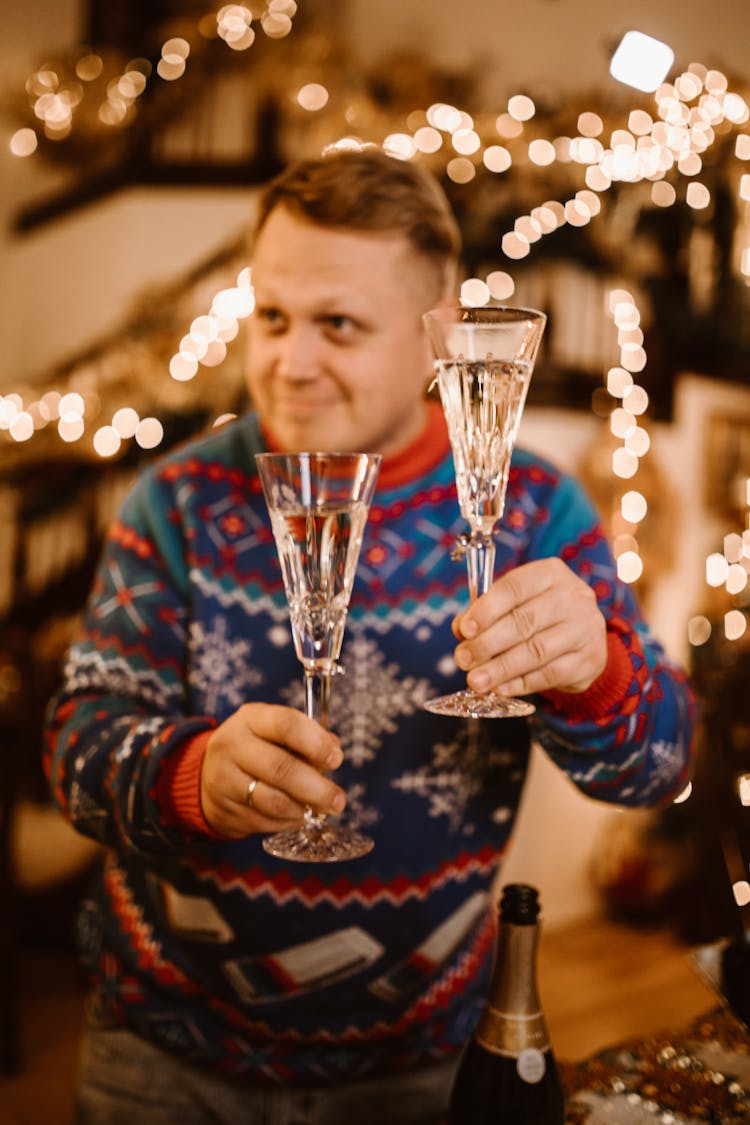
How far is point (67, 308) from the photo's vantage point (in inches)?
240

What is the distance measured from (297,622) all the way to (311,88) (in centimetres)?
434

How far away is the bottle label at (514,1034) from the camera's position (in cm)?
85

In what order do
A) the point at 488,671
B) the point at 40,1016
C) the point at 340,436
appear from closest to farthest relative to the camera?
the point at 488,671
the point at 340,436
the point at 40,1016

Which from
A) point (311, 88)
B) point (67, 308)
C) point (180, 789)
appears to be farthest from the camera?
point (67, 308)

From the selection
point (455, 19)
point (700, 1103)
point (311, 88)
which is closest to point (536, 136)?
point (311, 88)

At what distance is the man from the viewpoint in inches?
46.6

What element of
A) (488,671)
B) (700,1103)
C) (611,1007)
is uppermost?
(488,671)

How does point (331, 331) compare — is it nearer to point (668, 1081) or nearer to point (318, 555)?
point (318, 555)

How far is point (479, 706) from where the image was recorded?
33.7 inches

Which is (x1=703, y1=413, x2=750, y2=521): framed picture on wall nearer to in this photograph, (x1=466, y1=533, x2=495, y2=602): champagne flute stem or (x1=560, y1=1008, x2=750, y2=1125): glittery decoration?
(x1=560, y1=1008, x2=750, y2=1125): glittery decoration

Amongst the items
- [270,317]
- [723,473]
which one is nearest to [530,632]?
[270,317]

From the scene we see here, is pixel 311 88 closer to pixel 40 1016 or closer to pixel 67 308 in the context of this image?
pixel 67 308

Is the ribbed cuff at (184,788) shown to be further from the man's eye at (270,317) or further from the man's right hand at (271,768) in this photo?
the man's eye at (270,317)

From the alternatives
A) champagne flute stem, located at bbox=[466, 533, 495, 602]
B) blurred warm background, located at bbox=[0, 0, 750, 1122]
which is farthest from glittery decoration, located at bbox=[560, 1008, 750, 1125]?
blurred warm background, located at bbox=[0, 0, 750, 1122]
